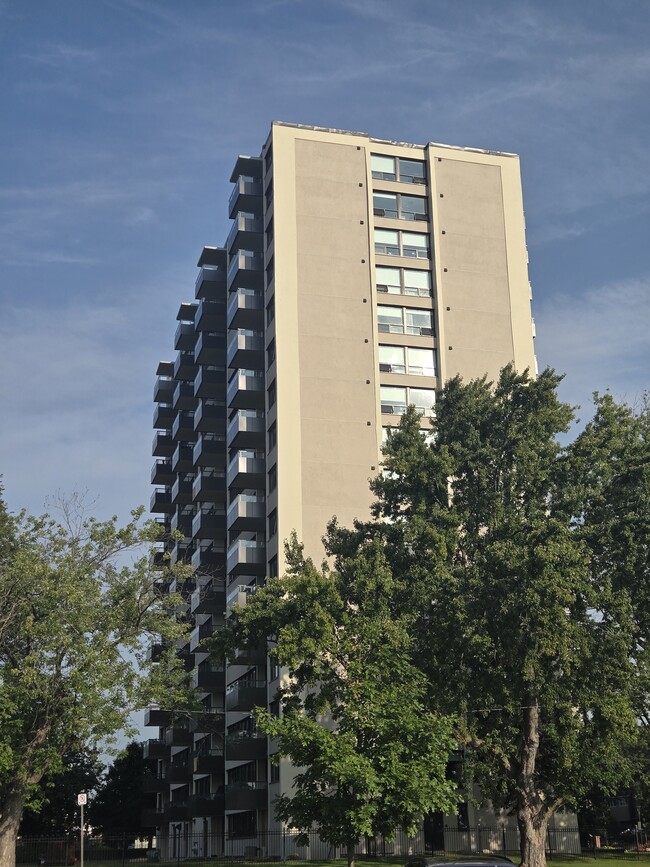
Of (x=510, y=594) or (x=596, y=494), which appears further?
(x=596, y=494)

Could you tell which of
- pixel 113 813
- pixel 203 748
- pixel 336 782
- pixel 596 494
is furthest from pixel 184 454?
pixel 336 782

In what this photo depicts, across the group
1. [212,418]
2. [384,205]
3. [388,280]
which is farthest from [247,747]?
[384,205]

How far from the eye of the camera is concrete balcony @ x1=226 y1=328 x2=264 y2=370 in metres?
69.9

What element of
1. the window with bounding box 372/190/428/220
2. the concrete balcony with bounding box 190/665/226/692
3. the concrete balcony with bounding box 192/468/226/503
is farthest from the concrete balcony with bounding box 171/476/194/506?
the window with bounding box 372/190/428/220

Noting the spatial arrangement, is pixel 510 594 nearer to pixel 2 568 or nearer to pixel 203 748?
pixel 2 568

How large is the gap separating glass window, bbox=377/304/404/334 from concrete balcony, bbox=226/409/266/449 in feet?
32.5

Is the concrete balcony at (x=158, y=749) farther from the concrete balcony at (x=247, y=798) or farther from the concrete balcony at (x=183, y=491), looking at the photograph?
the concrete balcony at (x=247, y=798)

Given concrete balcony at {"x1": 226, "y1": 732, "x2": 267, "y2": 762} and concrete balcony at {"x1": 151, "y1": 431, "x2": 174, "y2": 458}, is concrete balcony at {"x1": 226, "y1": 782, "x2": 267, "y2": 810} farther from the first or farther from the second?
concrete balcony at {"x1": 151, "y1": 431, "x2": 174, "y2": 458}

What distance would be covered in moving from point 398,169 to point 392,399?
16.9 meters

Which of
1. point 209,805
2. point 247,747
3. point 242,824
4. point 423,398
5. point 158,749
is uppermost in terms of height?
point 423,398

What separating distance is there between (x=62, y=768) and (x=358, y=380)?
3185 cm

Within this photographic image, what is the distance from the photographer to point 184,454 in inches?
3546

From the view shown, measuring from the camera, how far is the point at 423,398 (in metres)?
68.4

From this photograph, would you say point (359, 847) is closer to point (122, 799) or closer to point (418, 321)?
point (418, 321)
